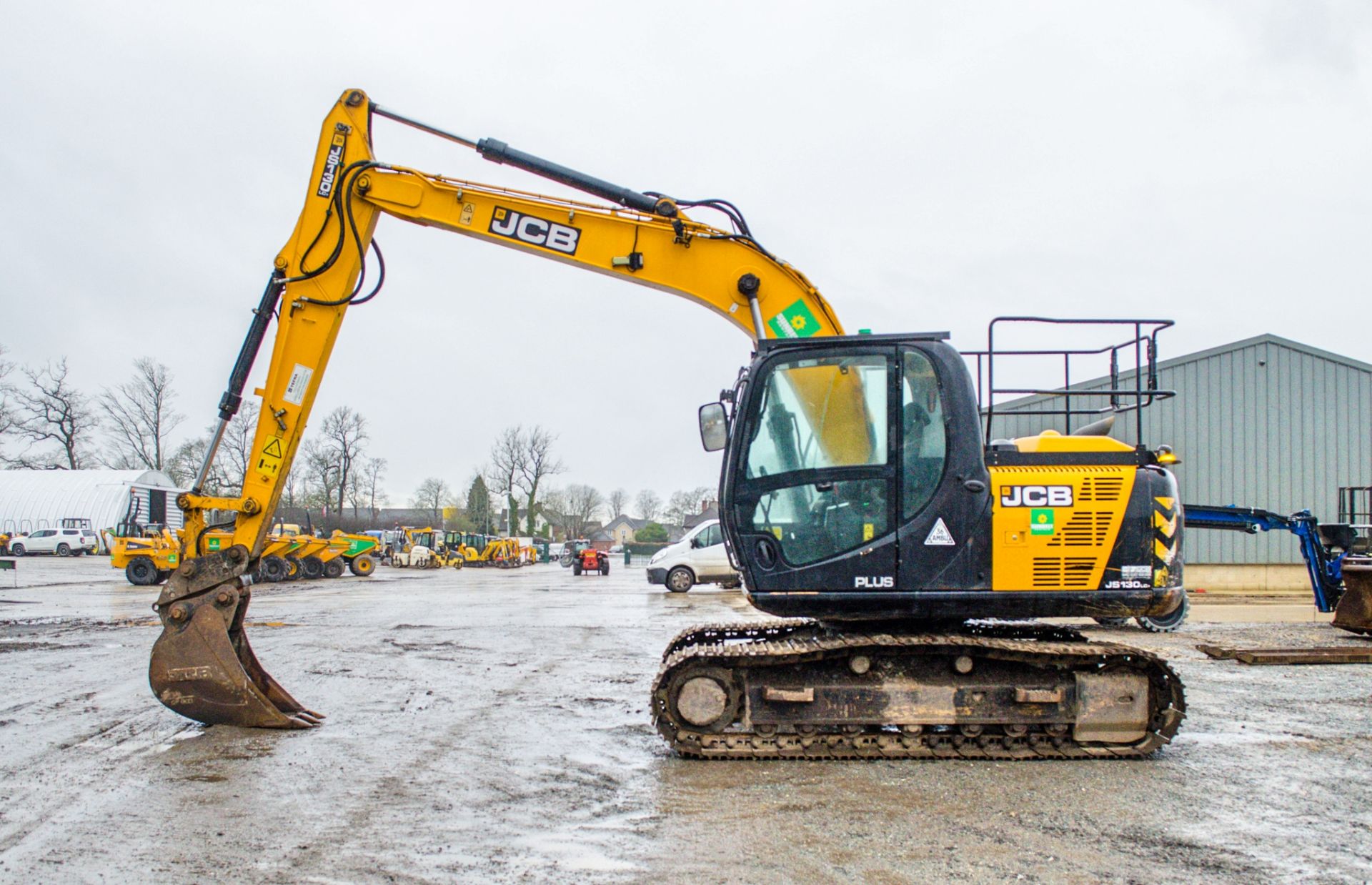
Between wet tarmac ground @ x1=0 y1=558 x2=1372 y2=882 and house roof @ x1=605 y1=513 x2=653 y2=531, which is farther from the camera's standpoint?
house roof @ x1=605 y1=513 x2=653 y2=531

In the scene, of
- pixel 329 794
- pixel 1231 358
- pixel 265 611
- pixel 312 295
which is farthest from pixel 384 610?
pixel 1231 358

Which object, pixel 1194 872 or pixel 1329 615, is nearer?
pixel 1194 872

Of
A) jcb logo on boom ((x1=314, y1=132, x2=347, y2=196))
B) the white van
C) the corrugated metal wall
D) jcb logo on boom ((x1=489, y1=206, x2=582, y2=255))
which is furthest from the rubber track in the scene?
the white van

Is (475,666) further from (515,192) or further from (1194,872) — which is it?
(1194,872)

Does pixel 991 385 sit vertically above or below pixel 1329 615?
above

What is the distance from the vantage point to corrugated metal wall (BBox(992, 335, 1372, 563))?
2183 cm

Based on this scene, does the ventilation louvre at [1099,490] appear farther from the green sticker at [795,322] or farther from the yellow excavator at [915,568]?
the green sticker at [795,322]

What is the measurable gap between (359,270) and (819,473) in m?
3.91

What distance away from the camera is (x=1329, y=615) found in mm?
16188

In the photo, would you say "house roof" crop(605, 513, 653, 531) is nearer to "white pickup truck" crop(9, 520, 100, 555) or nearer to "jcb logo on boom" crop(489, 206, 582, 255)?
"white pickup truck" crop(9, 520, 100, 555)

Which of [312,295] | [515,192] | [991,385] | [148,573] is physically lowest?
[148,573]

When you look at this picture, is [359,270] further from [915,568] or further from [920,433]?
[915,568]

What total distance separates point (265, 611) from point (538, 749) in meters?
13.4

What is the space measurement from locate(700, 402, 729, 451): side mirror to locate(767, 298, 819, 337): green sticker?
0.95 meters
